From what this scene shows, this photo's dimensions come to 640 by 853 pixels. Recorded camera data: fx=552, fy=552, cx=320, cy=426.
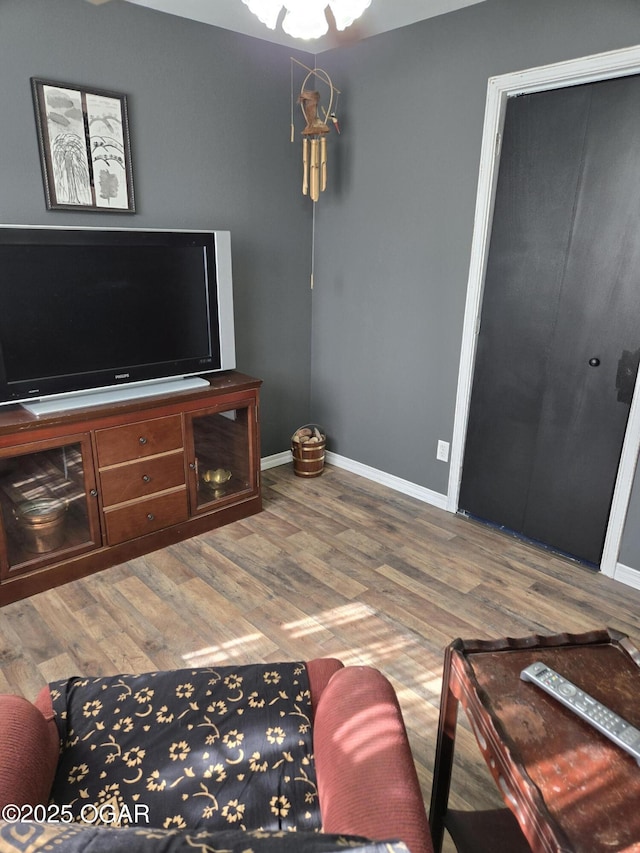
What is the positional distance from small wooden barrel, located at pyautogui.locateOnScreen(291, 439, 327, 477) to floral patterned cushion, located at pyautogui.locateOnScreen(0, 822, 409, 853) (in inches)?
116

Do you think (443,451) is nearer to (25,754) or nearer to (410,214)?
(410,214)

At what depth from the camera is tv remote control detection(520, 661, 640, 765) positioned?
1.01 metres

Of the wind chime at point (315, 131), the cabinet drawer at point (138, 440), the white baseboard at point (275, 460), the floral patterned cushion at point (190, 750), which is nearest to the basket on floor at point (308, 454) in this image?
the white baseboard at point (275, 460)

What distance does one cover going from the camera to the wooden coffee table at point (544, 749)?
0.90 meters

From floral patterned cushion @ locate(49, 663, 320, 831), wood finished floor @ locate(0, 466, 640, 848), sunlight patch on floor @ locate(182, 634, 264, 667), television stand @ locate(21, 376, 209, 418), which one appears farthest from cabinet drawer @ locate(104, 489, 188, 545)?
floral patterned cushion @ locate(49, 663, 320, 831)

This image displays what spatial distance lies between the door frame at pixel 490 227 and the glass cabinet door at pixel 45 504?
1926 millimetres

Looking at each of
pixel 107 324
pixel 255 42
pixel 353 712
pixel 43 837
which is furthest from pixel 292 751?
pixel 255 42

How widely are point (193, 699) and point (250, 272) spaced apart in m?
2.60

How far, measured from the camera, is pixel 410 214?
10.1 feet

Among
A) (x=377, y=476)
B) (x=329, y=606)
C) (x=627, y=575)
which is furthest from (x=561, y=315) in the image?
(x=329, y=606)

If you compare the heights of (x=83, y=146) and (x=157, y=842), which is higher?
(x=83, y=146)

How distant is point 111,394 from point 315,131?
1.78 m

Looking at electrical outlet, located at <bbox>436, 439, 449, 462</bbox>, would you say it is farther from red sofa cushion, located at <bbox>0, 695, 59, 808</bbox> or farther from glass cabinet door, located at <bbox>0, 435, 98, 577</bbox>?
red sofa cushion, located at <bbox>0, 695, 59, 808</bbox>

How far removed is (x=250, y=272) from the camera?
11.1 ft
